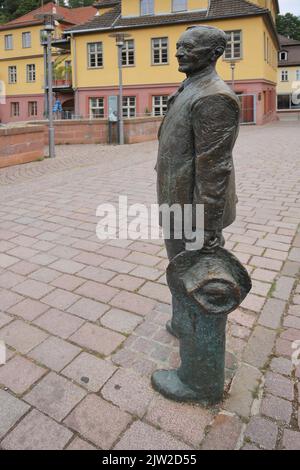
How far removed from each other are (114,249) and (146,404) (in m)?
2.62

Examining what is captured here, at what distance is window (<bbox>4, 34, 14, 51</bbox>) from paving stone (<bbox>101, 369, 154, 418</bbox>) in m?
48.9

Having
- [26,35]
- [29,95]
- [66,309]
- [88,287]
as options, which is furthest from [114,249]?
[26,35]

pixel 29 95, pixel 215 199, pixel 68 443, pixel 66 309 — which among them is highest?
pixel 29 95

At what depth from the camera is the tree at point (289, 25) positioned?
245 ft

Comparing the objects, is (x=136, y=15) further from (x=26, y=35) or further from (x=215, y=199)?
(x=215, y=199)

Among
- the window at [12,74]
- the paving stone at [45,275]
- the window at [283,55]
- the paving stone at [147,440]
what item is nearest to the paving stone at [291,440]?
the paving stone at [147,440]

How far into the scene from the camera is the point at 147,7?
29.9 m

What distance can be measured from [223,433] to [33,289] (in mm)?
2253

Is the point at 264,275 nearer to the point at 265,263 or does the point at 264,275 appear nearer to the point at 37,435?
the point at 265,263

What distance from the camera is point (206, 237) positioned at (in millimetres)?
2178

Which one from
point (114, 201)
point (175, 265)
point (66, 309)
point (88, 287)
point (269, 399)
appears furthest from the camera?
point (114, 201)

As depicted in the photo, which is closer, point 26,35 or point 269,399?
point 269,399

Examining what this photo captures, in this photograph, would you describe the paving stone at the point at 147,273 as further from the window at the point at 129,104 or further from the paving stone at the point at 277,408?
the window at the point at 129,104

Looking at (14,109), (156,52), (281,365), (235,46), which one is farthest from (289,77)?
(281,365)
